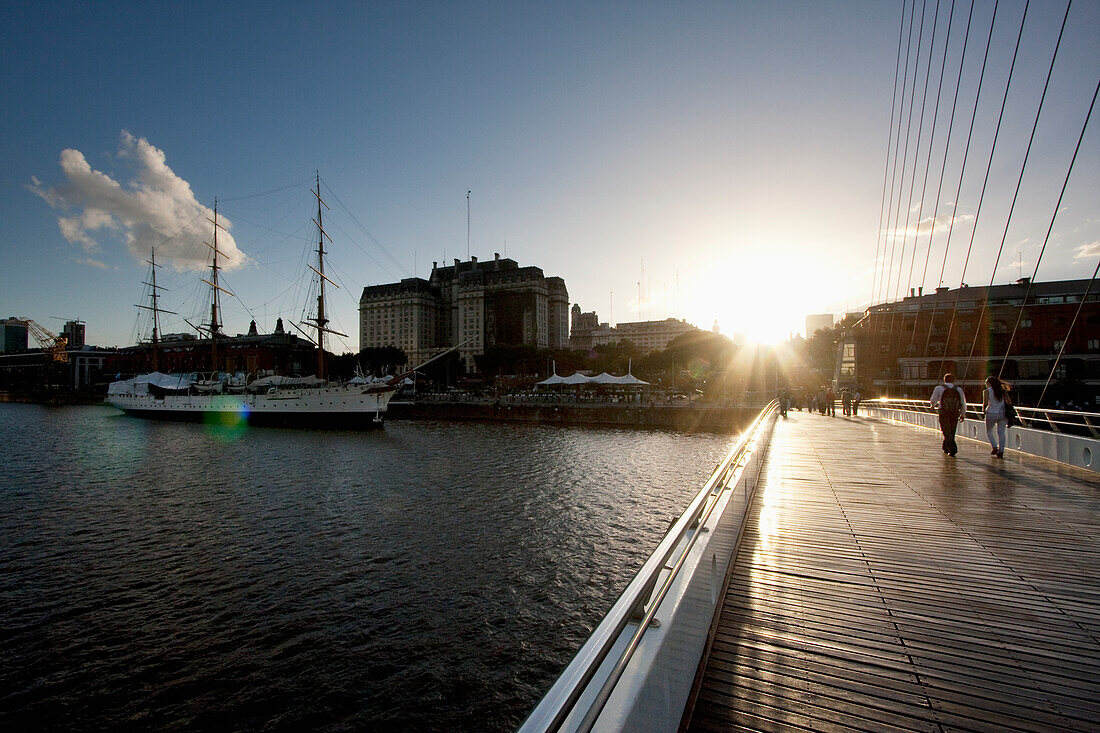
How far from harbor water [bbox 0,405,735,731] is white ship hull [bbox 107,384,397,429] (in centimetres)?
2454

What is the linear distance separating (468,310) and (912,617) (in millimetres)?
153110

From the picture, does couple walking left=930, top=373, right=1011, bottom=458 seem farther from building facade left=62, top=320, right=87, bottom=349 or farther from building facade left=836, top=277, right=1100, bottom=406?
building facade left=62, top=320, right=87, bottom=349

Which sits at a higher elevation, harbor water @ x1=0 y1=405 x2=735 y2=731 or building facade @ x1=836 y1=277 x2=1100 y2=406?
building facade @ x1=836 y1=277 x2=1100 y2=406

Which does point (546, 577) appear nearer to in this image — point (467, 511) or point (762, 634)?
point (467, 511)

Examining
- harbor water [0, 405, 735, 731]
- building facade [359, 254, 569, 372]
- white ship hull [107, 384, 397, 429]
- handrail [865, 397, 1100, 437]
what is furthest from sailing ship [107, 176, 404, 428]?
A: building facade [359, 254, 569, 372]

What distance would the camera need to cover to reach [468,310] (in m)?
154

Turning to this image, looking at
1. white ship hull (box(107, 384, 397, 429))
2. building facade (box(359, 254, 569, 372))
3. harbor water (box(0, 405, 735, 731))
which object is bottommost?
harbor water (box(0, 405, 735, 731))

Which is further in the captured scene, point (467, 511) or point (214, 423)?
point (214, 423)

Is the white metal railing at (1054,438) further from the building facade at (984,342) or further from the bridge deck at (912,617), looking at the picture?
the building facade at (984,342)

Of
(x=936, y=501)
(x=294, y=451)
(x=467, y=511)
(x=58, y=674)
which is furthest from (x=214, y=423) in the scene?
(x=936, y=501)

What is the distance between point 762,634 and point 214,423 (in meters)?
61.6

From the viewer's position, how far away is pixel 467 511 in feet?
50.6

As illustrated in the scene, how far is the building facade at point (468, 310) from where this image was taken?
5709 inches

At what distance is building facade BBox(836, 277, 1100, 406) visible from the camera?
45875 millimetres
